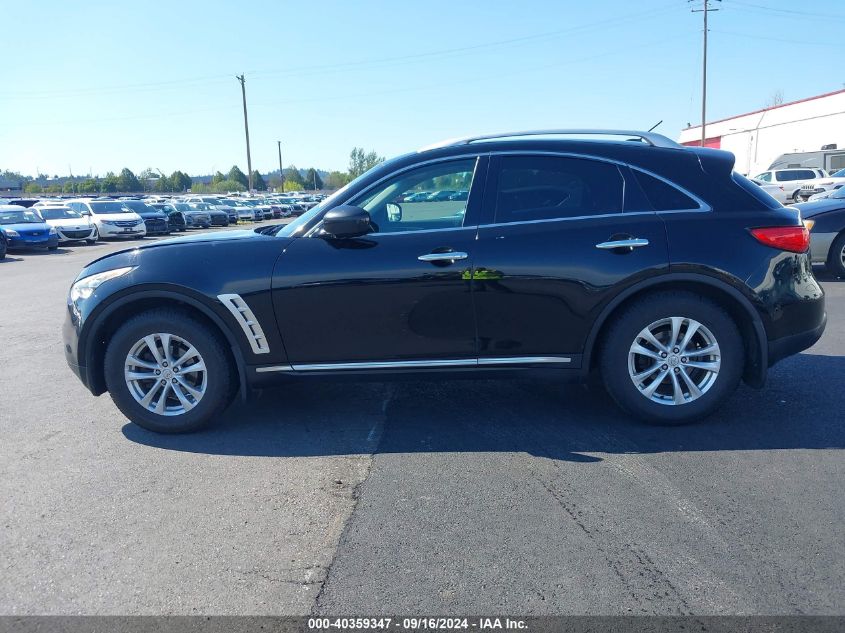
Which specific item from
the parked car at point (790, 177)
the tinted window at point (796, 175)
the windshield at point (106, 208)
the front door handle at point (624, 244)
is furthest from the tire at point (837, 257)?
the windshield at point (106, 208)

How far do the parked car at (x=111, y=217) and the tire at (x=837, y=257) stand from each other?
25.3 m

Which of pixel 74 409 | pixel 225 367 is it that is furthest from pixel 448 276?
pixel 74 409

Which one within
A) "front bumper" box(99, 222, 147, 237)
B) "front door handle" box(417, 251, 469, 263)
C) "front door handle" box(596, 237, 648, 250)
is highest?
"front door handle" box(596, 237, 648, 250)

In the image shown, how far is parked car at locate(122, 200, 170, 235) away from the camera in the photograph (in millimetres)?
30406

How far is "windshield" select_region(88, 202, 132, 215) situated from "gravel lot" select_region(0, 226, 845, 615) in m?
25.7


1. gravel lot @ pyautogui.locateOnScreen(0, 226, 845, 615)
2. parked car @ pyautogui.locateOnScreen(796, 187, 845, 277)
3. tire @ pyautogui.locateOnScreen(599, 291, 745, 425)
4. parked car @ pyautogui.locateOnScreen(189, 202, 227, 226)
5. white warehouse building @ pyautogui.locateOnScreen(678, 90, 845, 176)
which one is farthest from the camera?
parked car @ pyautogui.locateOnScreen(189, 202, 227, 226)

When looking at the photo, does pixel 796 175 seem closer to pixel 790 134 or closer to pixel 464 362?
pixel 790 134

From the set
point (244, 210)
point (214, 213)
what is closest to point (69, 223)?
point (214, 213)

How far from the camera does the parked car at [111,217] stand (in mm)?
28203

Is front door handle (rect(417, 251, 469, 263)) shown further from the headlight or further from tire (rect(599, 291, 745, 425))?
the headlight

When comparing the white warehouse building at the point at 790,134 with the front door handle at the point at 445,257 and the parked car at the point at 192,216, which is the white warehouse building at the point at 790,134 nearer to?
the parked car at the point at 192,216

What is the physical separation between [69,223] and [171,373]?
2467 cm

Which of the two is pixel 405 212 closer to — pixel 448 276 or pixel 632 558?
pixel 448 276

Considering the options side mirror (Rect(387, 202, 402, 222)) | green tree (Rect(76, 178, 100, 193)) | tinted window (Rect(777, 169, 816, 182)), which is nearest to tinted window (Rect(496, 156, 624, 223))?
side mirror (Rect(387, 202, 402, 222))
